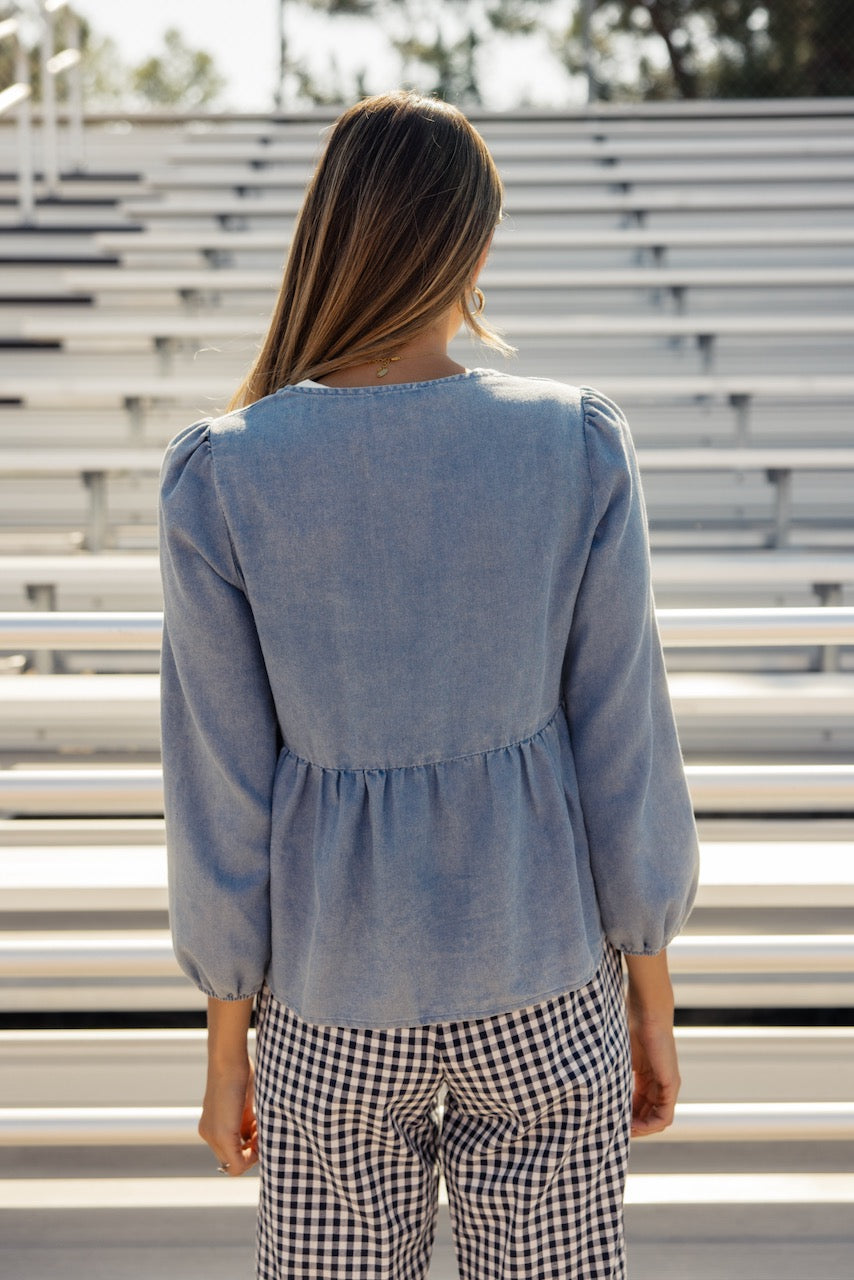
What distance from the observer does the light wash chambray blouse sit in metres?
0.70

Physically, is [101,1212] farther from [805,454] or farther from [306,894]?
[805,454]

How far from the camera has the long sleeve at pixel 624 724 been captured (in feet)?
2.40

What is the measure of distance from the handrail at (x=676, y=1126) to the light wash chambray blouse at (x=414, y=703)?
504mm

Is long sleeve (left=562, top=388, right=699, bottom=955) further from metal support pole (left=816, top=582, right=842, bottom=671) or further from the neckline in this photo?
metal support pole (left=816, top=582, right=842, bottom=671)

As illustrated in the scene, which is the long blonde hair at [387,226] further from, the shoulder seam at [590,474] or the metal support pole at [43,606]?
the metal support pole at [43,606]

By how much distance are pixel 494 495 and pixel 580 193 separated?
4546 mm

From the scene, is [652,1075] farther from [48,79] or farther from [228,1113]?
[48,79]

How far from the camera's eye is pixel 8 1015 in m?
2.29

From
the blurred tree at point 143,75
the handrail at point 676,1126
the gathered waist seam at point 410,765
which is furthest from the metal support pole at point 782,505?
the blurred tree at point 143,75

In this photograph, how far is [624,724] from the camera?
0.77 m

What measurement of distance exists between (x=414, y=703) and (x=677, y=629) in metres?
0.47

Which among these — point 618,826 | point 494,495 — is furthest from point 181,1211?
point 494,495

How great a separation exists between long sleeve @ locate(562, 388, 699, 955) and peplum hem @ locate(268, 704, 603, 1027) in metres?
0.03

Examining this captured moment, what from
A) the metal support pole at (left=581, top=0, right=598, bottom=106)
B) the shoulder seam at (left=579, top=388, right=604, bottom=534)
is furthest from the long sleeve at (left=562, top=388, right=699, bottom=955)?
the metal support pole at (left=581, top=0, right=598, bottom=106)
